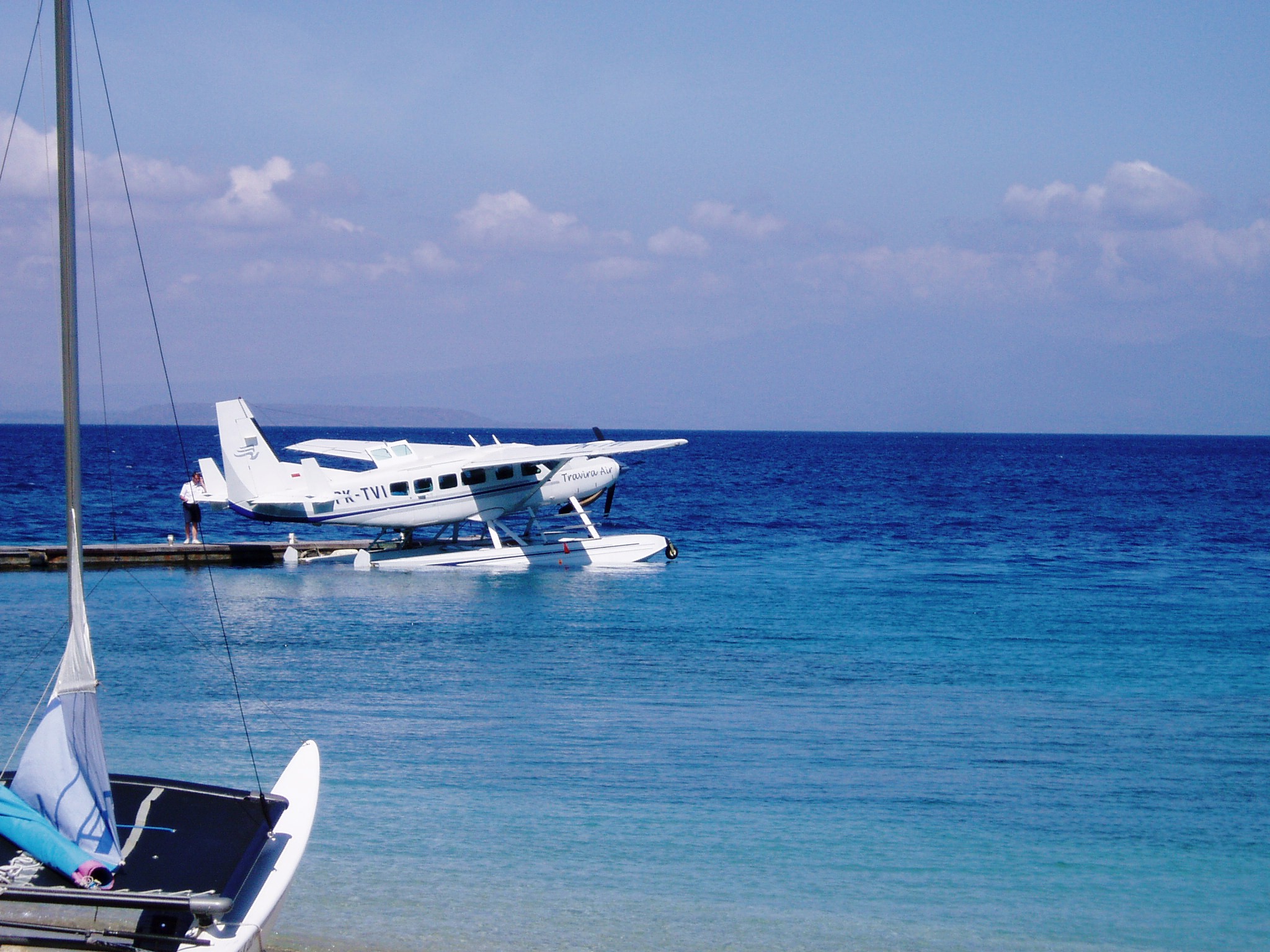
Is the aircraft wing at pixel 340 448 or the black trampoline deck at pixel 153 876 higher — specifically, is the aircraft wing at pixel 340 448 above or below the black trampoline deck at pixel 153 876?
above

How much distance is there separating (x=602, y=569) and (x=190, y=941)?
19.1 metres

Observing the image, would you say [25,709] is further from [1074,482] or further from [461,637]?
[1074,482]

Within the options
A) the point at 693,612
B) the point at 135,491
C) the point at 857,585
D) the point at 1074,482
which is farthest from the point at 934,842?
the point at 1074,482

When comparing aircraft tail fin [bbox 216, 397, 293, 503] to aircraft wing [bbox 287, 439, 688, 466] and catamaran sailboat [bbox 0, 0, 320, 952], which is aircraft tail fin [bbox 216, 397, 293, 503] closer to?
aircraft wing [bbox 287, 439, 688, 466]

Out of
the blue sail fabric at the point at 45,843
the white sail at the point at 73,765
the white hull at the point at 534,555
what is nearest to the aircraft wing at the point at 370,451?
the white hull at the point at 534,555

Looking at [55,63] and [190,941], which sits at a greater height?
[55,63]

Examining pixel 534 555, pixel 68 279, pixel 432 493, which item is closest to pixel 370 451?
pixel 432 493

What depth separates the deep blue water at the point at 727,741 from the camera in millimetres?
7844

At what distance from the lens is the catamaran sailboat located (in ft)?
18.8

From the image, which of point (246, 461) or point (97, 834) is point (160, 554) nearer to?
point (246, 461)

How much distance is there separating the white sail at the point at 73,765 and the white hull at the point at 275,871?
809mm

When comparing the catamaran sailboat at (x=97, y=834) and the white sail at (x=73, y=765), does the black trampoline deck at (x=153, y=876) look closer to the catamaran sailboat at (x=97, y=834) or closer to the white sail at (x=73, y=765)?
the catamaran sailboat at (x=97, y=834)

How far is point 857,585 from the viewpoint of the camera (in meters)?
24.0

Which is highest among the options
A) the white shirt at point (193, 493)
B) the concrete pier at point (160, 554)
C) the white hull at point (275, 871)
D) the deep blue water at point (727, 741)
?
the white shirt at point (193, 493)
